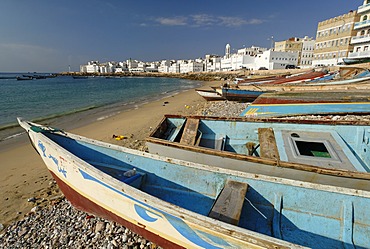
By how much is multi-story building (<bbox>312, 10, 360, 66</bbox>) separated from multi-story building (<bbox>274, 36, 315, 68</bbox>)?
40.8ft

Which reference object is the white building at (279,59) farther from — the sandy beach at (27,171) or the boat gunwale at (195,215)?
the boat gunwale at (195,215)

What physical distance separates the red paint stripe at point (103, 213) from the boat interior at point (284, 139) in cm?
209

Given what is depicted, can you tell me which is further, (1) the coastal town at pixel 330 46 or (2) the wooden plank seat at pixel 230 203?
(1) the coastal town at pixel 330 46

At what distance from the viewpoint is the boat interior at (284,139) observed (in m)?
4.00

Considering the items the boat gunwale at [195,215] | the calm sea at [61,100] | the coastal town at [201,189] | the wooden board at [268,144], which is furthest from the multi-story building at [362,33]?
the boat gunwale at [195,215]

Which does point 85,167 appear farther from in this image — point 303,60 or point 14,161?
point 303,60

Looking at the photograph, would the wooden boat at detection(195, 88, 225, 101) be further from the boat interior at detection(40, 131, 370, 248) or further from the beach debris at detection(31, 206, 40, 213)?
the beach debris at detection(31, 206, 40, 213)

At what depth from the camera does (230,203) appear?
2.82m

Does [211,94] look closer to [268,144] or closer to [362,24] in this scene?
[268,144]

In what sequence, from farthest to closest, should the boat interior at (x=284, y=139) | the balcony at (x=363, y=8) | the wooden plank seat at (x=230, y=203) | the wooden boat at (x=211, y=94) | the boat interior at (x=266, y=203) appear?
the balcony at (x=363, y=8), the wooden boat at (x=211, y=94), the boat interior at (x=284, y=139), the boat interior at (x=266, y=203), the wooden plank seat at (x=230, y=203)

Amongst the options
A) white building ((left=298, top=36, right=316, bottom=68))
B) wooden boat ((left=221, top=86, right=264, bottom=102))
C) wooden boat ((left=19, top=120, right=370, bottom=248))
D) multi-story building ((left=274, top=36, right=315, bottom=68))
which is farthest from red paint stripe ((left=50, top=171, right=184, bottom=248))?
white building ((left=298, top=36, right=316, bottom=68))

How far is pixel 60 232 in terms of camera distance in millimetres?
3781

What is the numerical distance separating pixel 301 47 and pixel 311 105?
77.5 metres

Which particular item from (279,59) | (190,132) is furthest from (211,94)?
(279,59)
